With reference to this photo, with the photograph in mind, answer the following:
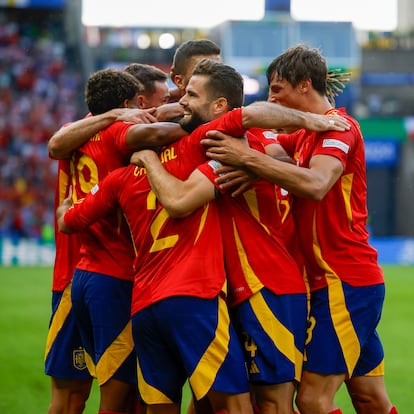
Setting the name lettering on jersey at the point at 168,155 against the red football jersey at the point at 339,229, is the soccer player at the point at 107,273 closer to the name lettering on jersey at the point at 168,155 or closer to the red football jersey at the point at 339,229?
the name lettering on jersey at the point at 168,155

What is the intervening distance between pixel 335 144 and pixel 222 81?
67 cm

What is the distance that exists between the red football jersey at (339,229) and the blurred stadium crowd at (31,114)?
65.5 feet

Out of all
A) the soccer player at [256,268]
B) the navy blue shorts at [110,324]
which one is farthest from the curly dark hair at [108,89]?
the navy blue shorts at [110,324]

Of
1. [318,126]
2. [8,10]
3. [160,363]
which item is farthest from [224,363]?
[8,10]

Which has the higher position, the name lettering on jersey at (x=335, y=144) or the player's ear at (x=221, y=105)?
the player's ear at (x=221, y=105)

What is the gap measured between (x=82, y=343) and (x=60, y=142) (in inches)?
46.8

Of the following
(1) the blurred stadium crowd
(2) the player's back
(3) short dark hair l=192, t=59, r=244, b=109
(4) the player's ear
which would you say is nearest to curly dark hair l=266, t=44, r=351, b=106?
(3) short dark hair l=192, t=59, r=244, b=109

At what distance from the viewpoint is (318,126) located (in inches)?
183

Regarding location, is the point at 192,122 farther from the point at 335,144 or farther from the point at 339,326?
the point at 339,326

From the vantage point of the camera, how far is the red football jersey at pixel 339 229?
4.82m

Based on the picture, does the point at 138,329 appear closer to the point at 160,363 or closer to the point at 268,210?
the point at 160,363

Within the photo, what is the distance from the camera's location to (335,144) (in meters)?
4.66

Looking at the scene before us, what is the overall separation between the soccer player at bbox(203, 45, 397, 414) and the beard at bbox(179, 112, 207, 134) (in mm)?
483

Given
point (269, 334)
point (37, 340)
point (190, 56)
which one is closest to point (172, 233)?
point (269, 334)
